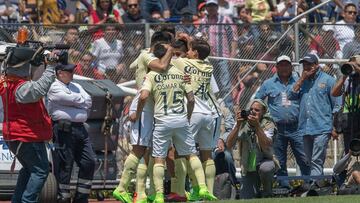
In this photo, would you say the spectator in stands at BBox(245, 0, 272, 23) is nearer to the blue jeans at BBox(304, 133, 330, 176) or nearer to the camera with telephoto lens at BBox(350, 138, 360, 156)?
the blue jeans at BBox(304, 133, 330, 176)

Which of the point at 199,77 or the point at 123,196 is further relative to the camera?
the point at 199,77

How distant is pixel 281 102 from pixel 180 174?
325cm

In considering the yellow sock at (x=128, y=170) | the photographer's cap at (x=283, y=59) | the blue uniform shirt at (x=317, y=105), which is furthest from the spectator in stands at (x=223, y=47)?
the yellow sock at (x=128, y=170)

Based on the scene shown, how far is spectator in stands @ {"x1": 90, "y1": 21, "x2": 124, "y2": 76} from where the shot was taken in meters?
19.9

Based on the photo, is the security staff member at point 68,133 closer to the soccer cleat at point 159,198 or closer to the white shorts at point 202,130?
the white shorts at point 202,130

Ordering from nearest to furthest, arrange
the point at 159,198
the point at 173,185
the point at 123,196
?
the point at 159,198
the point at 123,196
the point at 173,185

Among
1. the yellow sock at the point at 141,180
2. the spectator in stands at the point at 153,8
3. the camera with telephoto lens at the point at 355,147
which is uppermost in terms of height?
the spectator in stands at the point at 153,8

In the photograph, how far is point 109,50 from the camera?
65.5 ft

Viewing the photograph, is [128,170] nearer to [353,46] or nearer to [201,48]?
[201,48]

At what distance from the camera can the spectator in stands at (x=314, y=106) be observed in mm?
18609

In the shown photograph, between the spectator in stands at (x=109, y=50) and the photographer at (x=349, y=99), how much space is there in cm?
385

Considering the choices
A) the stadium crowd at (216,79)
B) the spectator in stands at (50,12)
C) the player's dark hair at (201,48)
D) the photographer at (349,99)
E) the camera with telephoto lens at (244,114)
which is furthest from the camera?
the spectator in stands at (50,12)

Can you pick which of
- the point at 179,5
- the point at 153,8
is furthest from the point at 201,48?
the point at 179,5

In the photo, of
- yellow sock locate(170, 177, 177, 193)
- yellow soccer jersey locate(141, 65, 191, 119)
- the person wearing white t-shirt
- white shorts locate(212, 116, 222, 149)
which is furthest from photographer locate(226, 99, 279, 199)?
the person wearing white t-shirt
